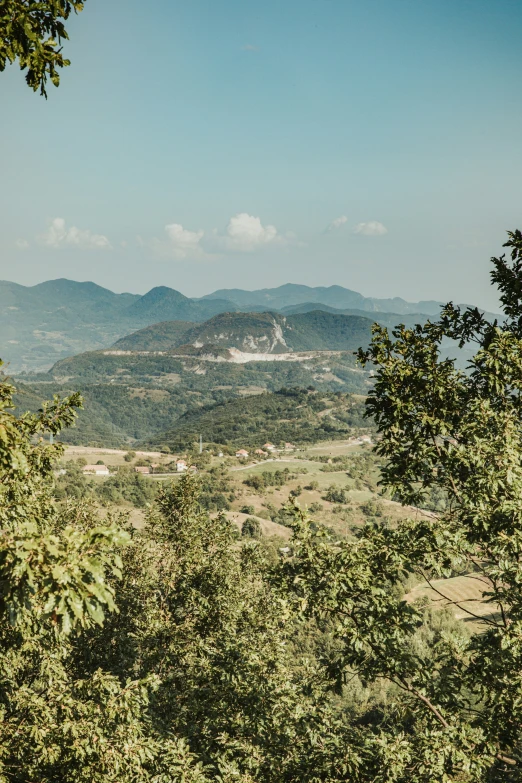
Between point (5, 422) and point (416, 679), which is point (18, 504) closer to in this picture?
point (5, 422)

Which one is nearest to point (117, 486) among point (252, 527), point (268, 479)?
point (252, 527)

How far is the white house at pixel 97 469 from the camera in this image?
118 m

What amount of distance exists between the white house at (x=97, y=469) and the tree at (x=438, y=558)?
11562 centimetres

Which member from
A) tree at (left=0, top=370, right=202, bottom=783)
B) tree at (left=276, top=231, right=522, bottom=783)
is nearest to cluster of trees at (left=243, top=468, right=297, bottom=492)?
tree at (left=0, top=370, right=202, bottom=783)

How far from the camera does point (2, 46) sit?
5426 millimetres

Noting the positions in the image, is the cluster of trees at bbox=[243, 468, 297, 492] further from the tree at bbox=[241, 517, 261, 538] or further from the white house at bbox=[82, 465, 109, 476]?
→ the white house at bbox=[82, 465, 109, 476]

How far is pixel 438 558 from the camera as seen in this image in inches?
308

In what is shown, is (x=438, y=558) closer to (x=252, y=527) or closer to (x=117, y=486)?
(x=252, y=527)

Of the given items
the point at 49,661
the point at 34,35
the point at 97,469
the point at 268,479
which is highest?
the point at 34,35

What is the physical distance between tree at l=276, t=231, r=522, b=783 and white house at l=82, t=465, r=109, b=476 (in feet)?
379

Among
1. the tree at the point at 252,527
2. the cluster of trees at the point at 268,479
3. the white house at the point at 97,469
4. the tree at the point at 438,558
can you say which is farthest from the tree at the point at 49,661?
the cluster of trees at the point at 268,479

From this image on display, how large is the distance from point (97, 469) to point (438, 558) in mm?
120752

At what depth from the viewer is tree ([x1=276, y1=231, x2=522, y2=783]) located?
7.24 m

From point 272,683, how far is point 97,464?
125543 mm
